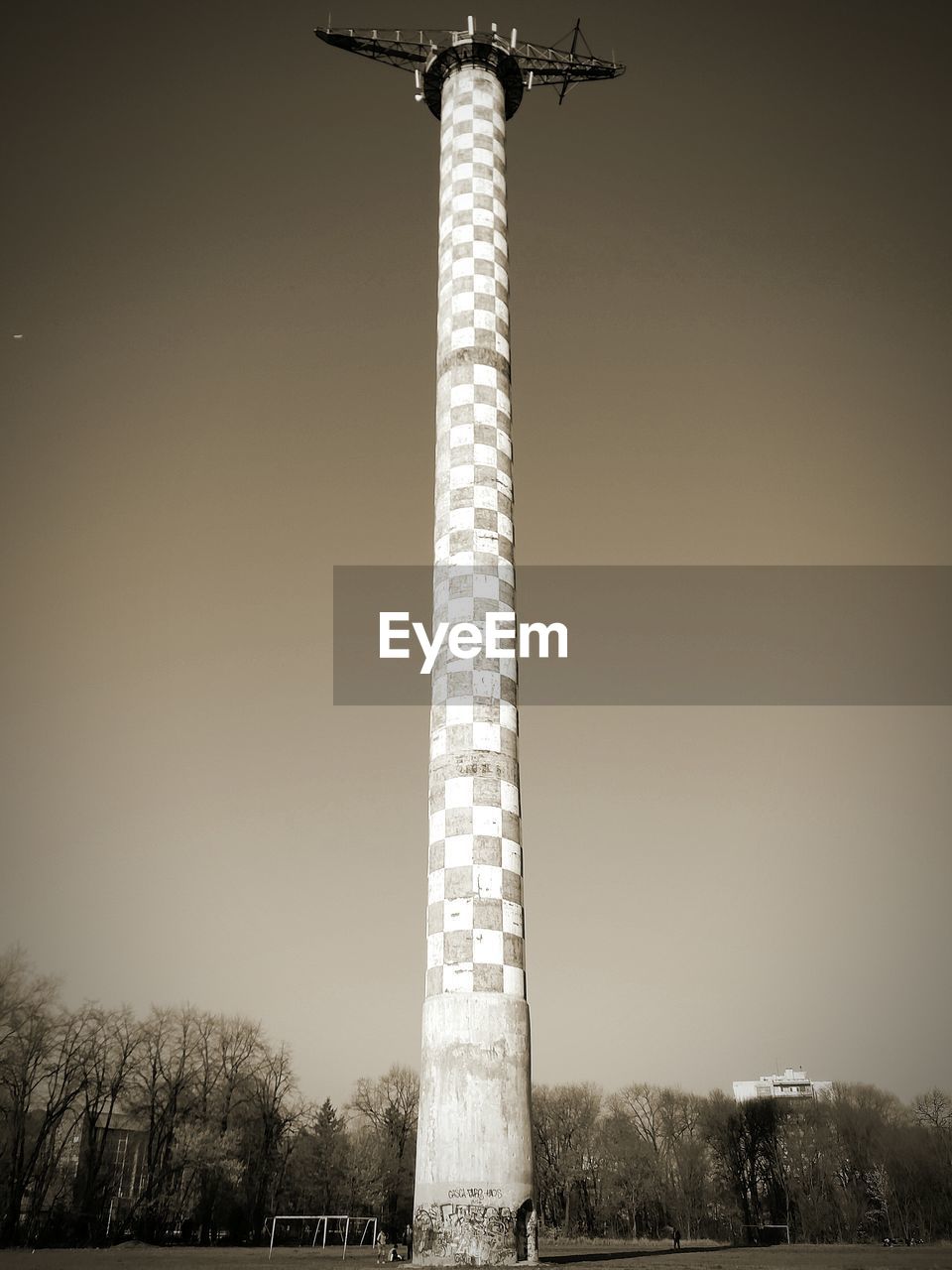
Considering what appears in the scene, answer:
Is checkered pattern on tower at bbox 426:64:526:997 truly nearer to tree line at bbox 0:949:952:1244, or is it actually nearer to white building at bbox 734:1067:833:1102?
tree line at bbox 0:949:952:1244

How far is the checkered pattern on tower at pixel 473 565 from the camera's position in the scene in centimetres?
1560

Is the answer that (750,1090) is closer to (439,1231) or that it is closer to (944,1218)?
(944,1218)

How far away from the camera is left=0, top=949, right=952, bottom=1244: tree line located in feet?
120

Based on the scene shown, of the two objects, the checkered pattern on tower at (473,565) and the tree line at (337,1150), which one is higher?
the checkered pattern on tower at (473,565)

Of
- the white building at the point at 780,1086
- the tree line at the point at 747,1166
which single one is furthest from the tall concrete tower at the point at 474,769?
the white building at the point at 780,1086

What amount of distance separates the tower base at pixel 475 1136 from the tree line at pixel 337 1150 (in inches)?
760

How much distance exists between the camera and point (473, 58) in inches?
953

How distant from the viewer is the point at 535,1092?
197ft

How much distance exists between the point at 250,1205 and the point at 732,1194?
960 inches

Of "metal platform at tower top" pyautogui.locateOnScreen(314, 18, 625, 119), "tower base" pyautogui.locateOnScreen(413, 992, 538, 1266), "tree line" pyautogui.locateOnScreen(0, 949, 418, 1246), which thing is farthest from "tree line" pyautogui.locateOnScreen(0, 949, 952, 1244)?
"metal platform at tower top" pyautogui.locateOnScreen(314, 18, 625, 119)

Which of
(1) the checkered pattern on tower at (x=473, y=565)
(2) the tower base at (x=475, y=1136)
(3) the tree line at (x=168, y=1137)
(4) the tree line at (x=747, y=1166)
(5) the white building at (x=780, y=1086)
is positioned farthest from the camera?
(5) the white building at (x=780, y=1086)

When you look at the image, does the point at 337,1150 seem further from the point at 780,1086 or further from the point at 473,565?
the point at 780,1086

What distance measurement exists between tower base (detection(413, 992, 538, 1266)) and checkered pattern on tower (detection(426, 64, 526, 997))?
0.48 metres

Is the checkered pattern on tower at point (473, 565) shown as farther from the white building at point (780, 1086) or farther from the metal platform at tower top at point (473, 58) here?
the white building at point (780, 1086)
